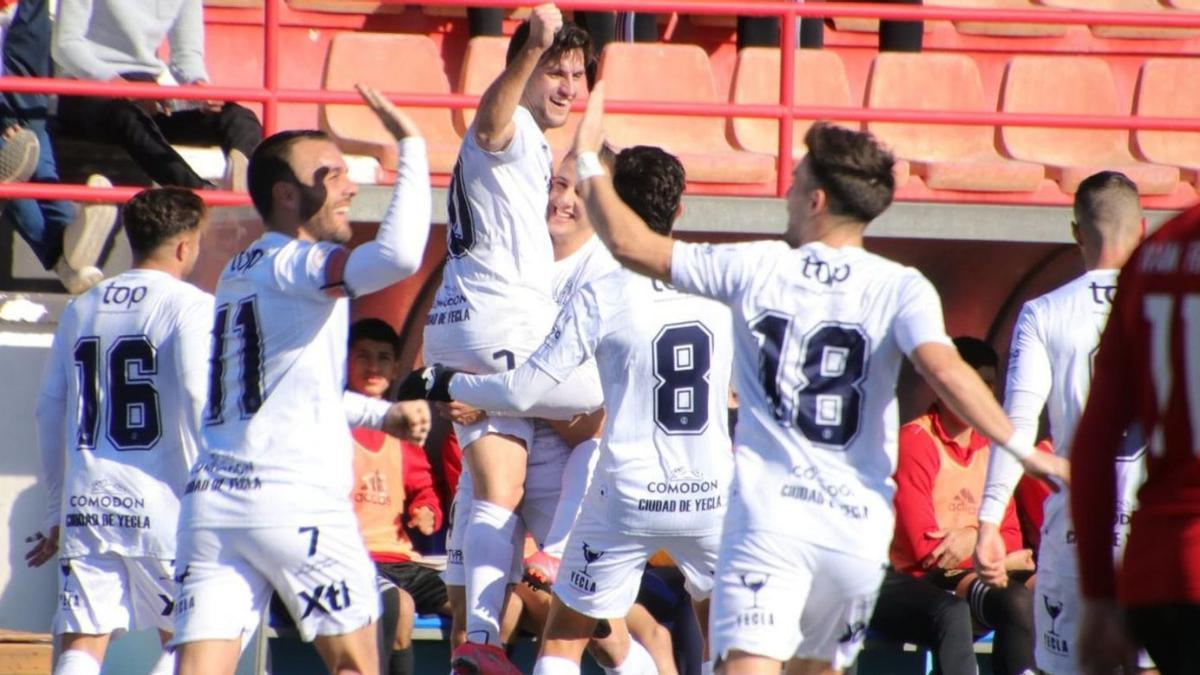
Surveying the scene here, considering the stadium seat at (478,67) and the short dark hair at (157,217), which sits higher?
the stadium seat at (478,67)

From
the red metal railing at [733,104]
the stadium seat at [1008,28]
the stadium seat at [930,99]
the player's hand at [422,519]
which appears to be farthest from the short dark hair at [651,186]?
the stadium seat at [1008,28]

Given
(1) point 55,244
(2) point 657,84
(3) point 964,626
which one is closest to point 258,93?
(1) point 55,244

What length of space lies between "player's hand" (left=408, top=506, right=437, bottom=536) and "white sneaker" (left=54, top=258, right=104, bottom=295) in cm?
187

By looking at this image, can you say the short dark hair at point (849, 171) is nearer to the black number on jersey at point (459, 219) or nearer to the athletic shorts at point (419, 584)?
the black number on jersey at point (459, 219)

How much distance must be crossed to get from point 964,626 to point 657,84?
4216 mm

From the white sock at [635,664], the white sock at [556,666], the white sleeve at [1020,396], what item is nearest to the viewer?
the white sleeve at [1020,396]

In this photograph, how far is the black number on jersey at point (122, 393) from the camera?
6660mm

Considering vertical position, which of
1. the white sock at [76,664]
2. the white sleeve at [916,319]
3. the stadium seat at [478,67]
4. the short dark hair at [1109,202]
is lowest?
the white sock at [76,664]

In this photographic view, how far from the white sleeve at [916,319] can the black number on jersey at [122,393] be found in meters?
3.01

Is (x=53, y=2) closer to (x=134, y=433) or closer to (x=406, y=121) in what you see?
(x=134, y=433)

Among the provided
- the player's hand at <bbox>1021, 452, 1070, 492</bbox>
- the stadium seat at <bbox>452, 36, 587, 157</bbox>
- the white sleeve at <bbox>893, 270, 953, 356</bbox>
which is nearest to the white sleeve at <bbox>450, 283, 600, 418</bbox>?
the white sleeve at <bbox>893, 270, 953, 356</bbox>

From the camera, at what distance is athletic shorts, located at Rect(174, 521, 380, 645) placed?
5199mm

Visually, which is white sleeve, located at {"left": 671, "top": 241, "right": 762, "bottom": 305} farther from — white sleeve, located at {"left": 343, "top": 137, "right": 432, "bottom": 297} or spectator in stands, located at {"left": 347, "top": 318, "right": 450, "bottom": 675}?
spectator in stands, located at {"left": 347, "top": 318, "right": 450, "bottom": 675}

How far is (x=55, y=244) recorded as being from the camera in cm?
884
